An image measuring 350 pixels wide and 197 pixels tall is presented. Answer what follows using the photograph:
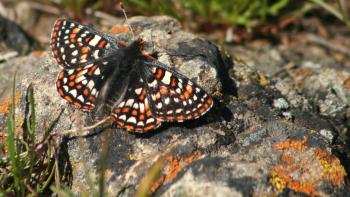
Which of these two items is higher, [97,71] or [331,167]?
[97,71]

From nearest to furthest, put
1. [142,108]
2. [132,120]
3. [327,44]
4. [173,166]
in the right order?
[173,166] < [132,120] < [142,108] < [327,44]

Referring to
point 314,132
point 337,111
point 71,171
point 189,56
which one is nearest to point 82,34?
point 189,56

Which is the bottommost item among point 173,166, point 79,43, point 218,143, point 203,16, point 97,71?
point 173,166

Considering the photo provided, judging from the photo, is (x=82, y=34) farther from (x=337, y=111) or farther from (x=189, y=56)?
(x=337, y=111)

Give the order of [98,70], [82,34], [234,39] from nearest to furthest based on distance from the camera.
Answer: [98,70] → [82,34] → [234,39]

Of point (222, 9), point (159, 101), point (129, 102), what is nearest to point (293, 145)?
point (159, 101)

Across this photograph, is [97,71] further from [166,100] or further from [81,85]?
[166,100]
